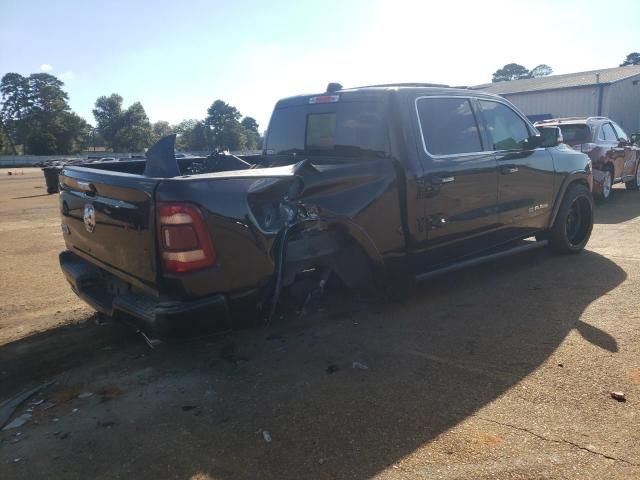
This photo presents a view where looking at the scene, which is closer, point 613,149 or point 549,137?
point 549,137

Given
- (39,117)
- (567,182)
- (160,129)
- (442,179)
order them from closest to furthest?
(442,179) → (567,182) → (39,117) → (160,129)

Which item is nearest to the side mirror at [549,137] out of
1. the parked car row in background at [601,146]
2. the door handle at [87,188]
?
the door handle at [87,188]

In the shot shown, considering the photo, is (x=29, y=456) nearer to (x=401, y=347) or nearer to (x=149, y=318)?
(x=149, y=318)

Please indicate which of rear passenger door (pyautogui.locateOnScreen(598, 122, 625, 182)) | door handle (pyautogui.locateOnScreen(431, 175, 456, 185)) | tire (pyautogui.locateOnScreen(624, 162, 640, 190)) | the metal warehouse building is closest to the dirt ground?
door handle (pyautogui.locateOnScreen(431, 175, 456, 185))

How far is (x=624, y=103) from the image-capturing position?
2927 cm

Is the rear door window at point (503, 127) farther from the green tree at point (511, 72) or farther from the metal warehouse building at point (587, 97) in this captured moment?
the green tree at point (511, 72)

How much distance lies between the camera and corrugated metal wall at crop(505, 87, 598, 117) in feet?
91.3

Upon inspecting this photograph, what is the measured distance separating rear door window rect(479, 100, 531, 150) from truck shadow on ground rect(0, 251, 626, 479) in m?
1.49

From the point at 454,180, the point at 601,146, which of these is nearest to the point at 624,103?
the point at 601,146

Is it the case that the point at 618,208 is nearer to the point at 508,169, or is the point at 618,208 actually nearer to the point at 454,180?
the point at 508,169

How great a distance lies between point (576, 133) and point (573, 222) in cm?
506

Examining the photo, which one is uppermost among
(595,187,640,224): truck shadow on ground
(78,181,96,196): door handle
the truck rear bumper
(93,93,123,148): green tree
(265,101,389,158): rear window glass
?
(93,93,123,148): green tree

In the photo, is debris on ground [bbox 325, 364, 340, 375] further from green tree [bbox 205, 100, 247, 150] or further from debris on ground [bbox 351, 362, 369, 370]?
green tree [bbox 205, 100, 247, 150]

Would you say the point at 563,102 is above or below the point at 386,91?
above
